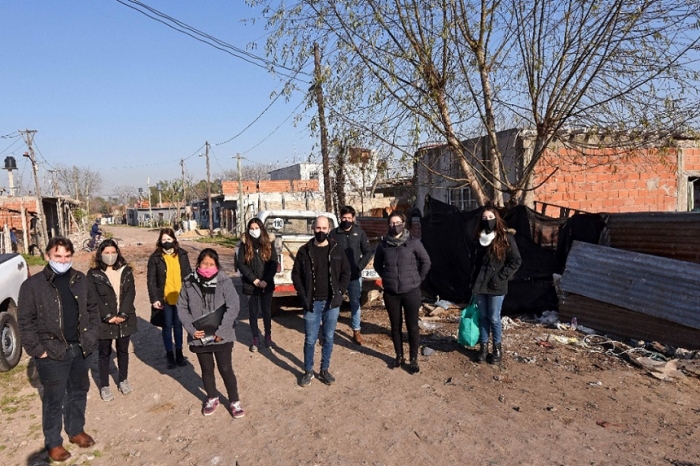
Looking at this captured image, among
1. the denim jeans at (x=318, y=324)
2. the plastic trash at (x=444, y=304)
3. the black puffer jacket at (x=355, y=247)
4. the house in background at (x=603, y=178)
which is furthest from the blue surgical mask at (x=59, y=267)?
the house in background at (x=603, y=178)

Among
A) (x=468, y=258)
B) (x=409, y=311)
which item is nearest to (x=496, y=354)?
(x=409, y=311)

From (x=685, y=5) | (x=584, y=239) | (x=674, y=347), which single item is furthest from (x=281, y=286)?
(x=685, y=5)

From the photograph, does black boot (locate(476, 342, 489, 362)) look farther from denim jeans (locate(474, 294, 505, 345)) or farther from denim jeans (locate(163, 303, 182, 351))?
denim jeans (locate(163, 303, 182, 351))

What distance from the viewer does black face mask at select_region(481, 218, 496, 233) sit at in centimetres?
592

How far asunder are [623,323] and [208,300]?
17.3 feet

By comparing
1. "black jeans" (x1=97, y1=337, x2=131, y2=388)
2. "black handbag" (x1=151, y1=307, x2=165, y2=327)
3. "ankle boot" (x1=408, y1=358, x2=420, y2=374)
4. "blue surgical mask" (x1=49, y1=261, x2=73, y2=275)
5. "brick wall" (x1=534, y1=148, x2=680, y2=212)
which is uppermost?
"brick wall" (x1=534, y1=148, x2=680, y2=212)

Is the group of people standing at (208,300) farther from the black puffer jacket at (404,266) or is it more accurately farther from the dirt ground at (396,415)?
the dirt ground at (396,415)

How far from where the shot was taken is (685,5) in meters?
6.91

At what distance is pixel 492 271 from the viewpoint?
19.1ft

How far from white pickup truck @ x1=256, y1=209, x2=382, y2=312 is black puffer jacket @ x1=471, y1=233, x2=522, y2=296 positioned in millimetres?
2687

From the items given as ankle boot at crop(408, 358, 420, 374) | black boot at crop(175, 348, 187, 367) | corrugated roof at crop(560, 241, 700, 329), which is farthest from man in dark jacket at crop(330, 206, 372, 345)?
corrugated roof at crop(560, 241, 700, 329)

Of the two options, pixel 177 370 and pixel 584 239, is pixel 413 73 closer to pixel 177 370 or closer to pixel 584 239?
pixel 584 239

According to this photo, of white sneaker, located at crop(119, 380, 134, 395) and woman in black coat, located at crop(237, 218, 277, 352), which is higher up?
woman in black coat, located at crop(237, 218, 277, 352)

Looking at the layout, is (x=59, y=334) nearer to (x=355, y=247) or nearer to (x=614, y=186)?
(x=355, y=247)
